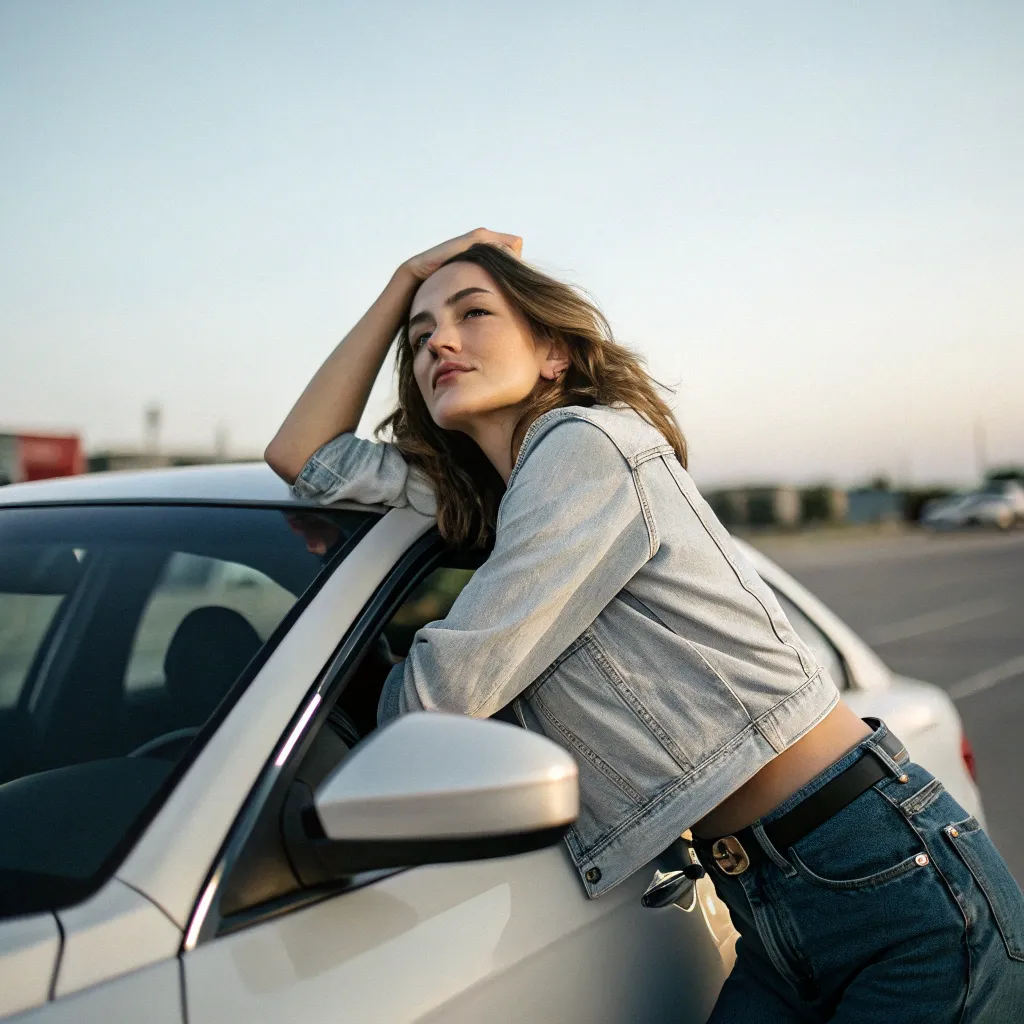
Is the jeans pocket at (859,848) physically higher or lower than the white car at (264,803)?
lower

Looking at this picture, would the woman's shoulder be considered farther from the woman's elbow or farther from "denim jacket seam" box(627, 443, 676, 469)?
the woman's elbow

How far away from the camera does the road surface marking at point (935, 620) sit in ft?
39.1

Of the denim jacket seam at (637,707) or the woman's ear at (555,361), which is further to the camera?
the woman's ear at (555,361)

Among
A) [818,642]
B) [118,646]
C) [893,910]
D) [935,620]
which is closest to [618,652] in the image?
[893,910]

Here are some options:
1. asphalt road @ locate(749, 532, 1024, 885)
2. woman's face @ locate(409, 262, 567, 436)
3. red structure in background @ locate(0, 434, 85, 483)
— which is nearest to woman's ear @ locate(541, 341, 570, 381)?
woman's face @ locate(409, 262, 567, 436)

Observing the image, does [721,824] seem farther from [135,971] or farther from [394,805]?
[135,971]

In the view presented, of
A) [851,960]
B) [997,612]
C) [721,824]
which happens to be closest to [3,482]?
[721,824]

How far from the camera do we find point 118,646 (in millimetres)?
2049

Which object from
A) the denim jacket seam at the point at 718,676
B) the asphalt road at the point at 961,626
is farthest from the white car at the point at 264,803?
the asphalt road at the point at 961,626

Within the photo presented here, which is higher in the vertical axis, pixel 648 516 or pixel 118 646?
pixel 648 516

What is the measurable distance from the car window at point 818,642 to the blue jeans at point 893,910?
1.09m

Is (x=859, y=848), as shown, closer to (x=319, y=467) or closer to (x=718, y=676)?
(x=718, y=676)

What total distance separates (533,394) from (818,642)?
118cm

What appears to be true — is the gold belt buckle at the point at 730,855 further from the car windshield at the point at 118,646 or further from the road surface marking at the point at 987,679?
the road surface marking at the point at 987,679
